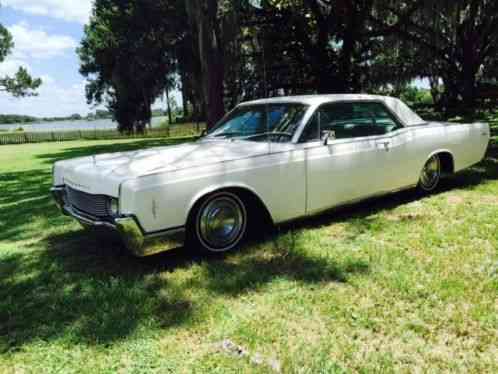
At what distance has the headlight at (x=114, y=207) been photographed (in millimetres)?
3201

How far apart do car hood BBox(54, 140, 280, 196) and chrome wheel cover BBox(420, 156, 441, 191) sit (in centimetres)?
245

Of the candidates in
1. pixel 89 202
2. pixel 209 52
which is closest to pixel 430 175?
pixel 89 202

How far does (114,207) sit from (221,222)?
94cm

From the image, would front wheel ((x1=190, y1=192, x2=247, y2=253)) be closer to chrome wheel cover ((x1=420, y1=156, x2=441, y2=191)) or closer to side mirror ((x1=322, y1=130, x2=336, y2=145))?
side mirror ((x1=322, y1=130, x2=336, y2=145))

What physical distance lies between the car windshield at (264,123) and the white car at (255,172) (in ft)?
0.04

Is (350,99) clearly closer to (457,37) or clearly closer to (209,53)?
(209,53)

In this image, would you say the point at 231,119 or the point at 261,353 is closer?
the point at 261,353

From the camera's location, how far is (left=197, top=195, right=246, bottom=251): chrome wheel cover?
3.56 meters

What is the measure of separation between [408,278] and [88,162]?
10.1ft

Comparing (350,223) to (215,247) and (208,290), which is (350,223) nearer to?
(215,247)

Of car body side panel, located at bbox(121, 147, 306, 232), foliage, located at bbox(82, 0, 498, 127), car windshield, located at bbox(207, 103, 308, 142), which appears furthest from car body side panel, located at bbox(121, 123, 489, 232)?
foliage, located at bbox(82, 0, 498, 127)

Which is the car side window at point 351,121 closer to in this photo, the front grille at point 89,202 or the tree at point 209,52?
the front grille at point 89,202

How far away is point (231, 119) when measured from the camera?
4.95 m

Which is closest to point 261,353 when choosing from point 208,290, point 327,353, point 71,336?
point 327,353
